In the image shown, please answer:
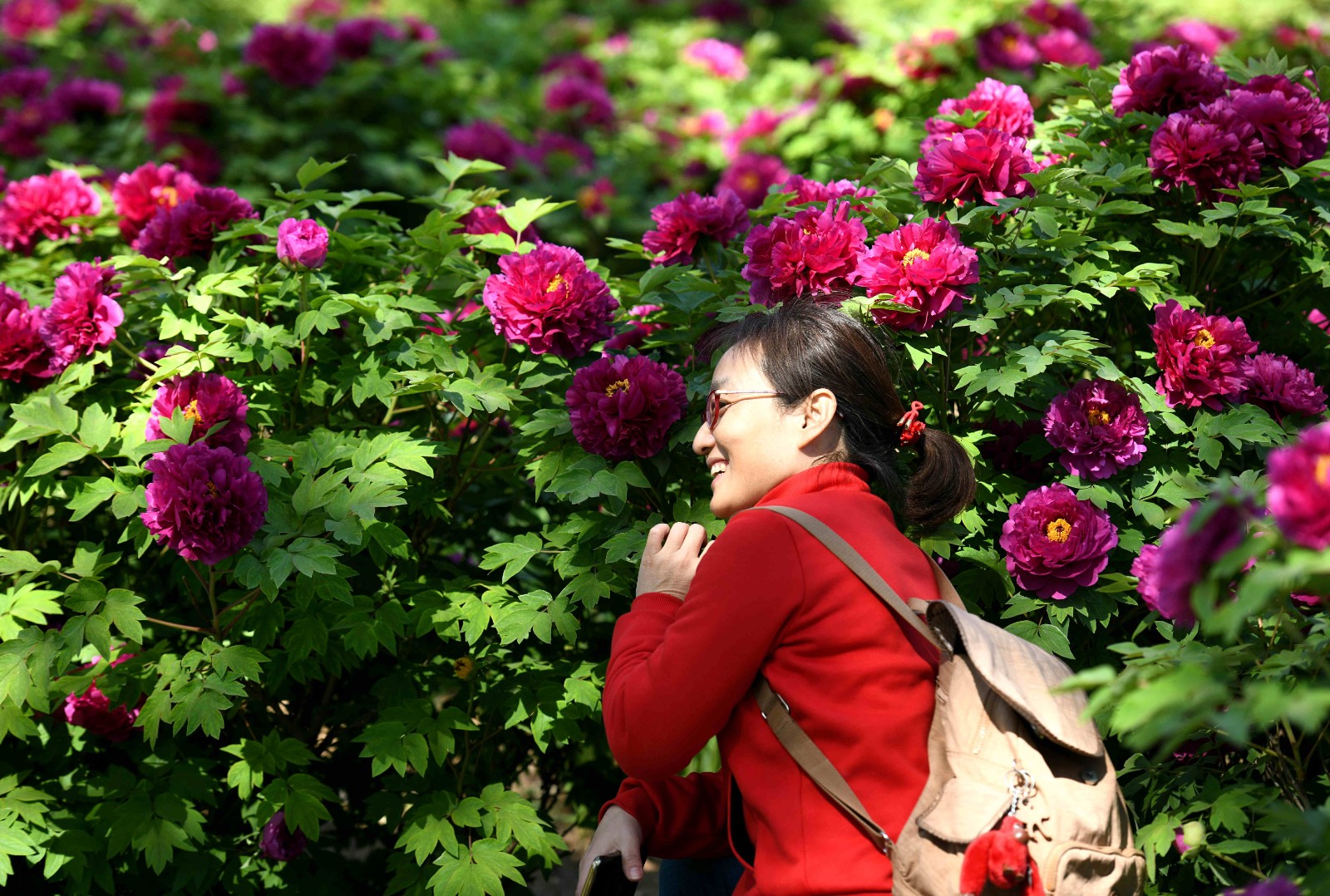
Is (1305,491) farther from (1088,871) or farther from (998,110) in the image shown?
(998,110)

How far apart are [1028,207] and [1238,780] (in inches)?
49.2

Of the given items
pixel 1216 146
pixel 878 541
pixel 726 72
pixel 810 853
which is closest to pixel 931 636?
pixel 878 541

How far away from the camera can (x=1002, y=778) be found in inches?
74.0

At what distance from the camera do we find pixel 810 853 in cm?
198

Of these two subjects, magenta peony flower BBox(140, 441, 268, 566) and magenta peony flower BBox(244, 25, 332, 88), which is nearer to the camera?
magenta peony flower BBox(140, 441, 268, 566)

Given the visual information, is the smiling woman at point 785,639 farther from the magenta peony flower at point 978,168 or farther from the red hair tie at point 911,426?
the magenta peony flower at point 978,168

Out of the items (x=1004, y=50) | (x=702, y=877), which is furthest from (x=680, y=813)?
(x=1004, y=50)

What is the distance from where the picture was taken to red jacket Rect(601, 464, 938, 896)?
1.98 m

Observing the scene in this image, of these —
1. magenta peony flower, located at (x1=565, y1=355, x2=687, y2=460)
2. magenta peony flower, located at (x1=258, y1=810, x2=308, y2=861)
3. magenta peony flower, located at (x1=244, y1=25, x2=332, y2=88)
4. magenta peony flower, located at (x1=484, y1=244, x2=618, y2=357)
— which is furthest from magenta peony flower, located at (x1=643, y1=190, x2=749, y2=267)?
magenta peony flower, located at (x1=244, y1=25, x2=332, y2=88)

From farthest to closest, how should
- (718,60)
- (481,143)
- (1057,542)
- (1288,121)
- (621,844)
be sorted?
1. (718,60)
2. (481,143)
3. (1288,121)
4. (1057,542)
5. (621,844)

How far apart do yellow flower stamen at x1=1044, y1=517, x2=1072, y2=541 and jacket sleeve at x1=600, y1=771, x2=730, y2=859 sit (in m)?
0.82

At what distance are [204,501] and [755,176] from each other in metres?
3.31

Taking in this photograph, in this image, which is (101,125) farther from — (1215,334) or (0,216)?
(1215,334)

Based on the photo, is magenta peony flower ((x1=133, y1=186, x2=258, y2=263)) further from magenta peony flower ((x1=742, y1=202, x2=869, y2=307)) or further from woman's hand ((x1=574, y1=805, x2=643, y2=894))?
woman's hand ((x1=574, y1=805, x2=643, y2=894))
